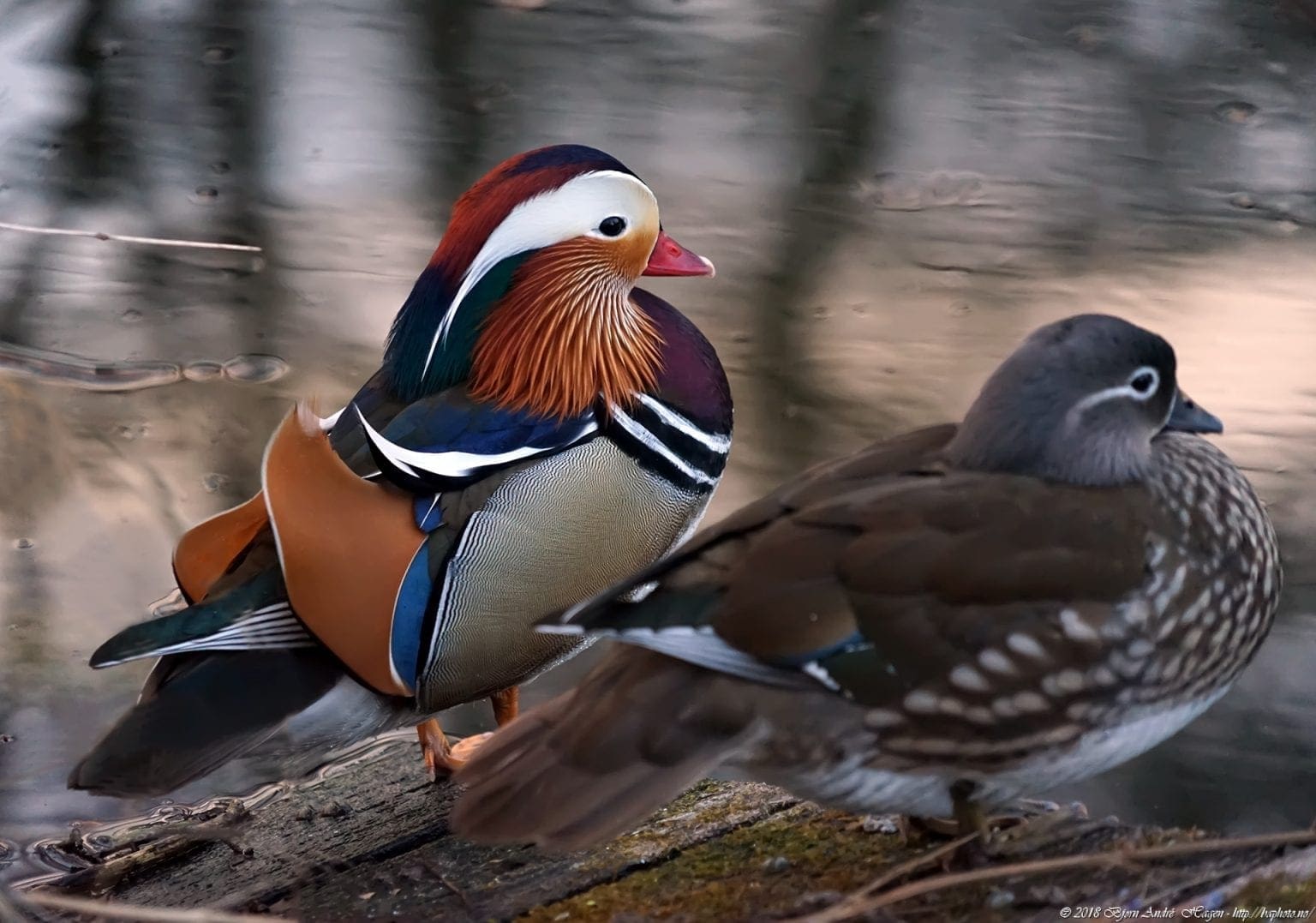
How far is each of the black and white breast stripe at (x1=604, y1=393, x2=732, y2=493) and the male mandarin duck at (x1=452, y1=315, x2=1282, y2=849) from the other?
57 centimetres

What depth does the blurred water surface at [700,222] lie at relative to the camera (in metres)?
3.36

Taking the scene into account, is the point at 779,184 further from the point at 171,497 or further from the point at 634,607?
the point at 634,607

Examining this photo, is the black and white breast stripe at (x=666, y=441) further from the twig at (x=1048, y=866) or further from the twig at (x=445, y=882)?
the twig at (x=1048, y=866)

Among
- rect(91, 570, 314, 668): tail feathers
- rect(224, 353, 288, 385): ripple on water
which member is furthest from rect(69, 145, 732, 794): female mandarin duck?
rect(224, 353, 288, 385): ripple on water

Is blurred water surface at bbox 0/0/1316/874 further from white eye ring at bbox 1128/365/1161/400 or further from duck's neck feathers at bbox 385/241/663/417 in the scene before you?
white eye ring at bbox 1128/365/1161/400

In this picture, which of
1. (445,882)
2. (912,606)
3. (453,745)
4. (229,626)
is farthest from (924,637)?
(453,745)

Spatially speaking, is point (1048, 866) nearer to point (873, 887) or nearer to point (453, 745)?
point (873, 887)

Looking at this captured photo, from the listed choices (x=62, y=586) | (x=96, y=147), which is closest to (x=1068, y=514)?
(x=62, y=586)

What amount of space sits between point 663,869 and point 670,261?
1.07 metres

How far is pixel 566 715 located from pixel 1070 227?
3343 mm

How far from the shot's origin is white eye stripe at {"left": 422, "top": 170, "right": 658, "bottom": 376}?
87.0 inches

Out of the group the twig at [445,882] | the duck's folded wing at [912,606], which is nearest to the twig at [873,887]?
the duck's folded wing at [912,606]

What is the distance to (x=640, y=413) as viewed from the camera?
227 cm

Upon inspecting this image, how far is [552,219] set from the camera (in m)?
2.24
